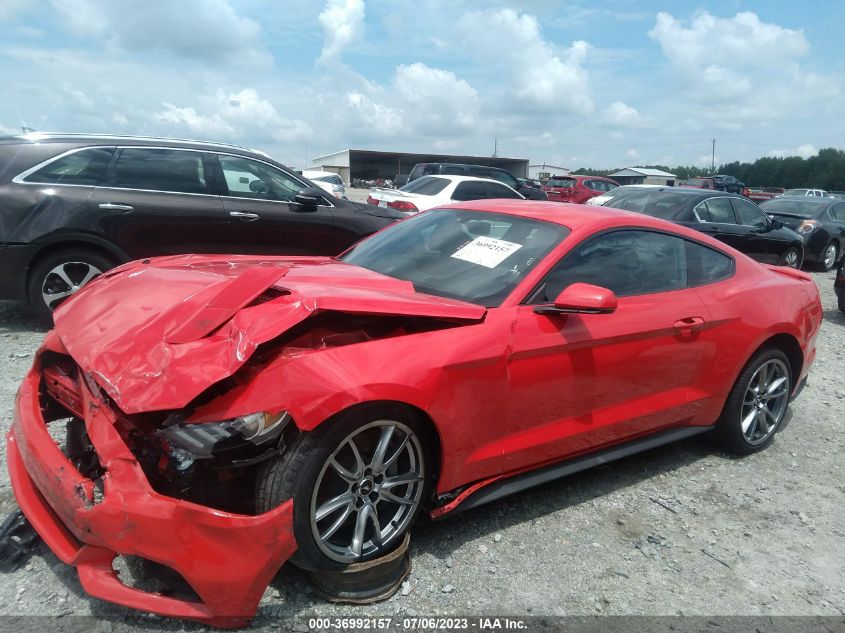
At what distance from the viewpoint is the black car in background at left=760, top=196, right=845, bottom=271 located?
511 inches

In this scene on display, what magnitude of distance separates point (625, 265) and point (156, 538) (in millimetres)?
2626

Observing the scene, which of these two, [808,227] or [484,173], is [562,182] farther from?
[808,227]

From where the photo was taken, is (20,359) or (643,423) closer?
(643,423)

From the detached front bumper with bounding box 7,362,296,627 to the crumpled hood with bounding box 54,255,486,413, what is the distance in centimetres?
23

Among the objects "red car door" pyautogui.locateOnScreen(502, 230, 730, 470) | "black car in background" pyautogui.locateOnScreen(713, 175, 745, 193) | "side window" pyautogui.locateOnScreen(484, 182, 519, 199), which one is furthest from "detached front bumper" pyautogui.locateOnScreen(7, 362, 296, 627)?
"black car in background" pyautogui.locateOnScreen(713, 175, 745, 193)

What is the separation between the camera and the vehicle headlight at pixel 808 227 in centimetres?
1300

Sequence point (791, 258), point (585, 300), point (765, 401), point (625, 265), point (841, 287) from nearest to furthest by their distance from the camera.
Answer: point (585, 300), point (625, 265), point (765, 401), point (841, 287), point (791, 258)

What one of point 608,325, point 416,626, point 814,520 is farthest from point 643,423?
point 416,626

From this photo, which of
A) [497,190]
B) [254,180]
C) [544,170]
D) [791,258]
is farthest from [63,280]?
[544,170]

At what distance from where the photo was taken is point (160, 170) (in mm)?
6086

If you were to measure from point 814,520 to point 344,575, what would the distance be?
8.55 ft

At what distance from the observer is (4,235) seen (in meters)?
5.34

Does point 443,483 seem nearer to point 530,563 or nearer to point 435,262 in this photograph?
point 530,563

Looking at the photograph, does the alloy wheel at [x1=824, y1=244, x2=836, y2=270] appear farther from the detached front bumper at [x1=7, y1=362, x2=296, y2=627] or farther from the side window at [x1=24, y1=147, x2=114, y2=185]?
the detached front bumper at [x1=7, y1=362, x2=296, y2=627]
